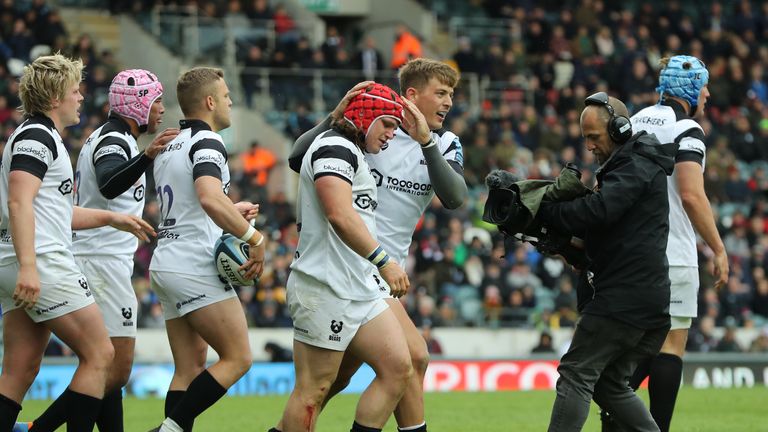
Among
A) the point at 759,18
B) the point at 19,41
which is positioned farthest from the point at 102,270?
the point at 759,18

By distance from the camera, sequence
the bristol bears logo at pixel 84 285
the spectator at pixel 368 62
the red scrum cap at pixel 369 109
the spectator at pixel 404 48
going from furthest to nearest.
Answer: the spectator at pixel 404 48, the spectator at pixel 368 62, the bristol bears logo at pixel 84 285, the red scrum cap at pixel 369 109

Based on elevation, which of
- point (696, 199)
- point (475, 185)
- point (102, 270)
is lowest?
point (475, 185)

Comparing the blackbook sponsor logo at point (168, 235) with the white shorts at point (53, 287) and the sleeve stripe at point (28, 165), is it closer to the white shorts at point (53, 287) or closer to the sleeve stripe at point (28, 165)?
the white shorts at point (53, 287)

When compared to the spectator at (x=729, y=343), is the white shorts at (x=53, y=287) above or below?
above

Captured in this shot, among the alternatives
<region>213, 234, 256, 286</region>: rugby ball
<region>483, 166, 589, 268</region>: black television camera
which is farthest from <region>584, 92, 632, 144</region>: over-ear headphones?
<region>213, 234, 256, 286</region>: rugby ball

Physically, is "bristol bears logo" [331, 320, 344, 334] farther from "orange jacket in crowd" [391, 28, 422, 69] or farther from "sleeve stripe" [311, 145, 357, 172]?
"orange jacket in crowd" [391, 28, 422, 69]

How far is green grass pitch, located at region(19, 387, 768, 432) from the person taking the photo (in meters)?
11.8

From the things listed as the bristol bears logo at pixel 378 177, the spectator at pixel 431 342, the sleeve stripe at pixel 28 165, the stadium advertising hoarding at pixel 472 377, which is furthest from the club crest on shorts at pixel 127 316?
the spectator at pixel 431 342

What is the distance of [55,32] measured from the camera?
2442cm

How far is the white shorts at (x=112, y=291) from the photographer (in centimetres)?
872

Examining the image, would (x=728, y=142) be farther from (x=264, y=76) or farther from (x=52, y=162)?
(x=52, y=162)

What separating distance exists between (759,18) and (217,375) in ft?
93.1

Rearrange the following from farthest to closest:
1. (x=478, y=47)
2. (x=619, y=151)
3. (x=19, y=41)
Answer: (x=478, y=47), (x=19, y=41), (x=619, y=151)

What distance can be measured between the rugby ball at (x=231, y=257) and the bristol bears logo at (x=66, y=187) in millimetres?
997
